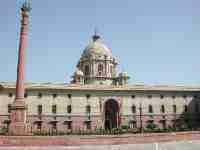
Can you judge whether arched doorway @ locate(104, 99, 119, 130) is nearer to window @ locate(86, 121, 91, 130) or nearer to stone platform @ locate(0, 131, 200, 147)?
window @ locate(86, 121, 91, 130)

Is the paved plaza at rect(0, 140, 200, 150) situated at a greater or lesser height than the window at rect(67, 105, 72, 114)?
lesser

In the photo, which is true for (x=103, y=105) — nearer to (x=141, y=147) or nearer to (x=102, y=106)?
(x=102, y=106)

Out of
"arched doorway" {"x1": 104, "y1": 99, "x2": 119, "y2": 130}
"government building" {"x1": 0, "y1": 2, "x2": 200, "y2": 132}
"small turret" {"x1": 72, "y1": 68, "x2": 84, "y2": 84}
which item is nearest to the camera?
"government building" {"x1": 0, "y1": 2, "x2": 200, "y2": 132}

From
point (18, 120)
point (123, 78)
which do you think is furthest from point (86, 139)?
point (123, 78)

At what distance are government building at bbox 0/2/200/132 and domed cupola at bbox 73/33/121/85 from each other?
13.4 ft

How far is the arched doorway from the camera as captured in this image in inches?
1726

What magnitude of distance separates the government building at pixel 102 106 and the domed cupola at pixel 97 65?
409cm

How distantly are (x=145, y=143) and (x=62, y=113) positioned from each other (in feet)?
66.9

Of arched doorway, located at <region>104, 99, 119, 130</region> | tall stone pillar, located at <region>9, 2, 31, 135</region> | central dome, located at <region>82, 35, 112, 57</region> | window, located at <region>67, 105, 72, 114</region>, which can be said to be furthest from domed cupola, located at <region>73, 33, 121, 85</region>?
tall stone pillar, located at <region>9, 2, 31, 135</region>

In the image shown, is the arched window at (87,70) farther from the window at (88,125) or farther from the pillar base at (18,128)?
the pillar base at (18,128)

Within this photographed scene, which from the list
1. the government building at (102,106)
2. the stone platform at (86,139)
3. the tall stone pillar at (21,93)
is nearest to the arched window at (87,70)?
the government building at (102,106)

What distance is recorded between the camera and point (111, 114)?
44.9m

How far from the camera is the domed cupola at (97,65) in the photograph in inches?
2127

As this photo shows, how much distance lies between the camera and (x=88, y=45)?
196 ft
